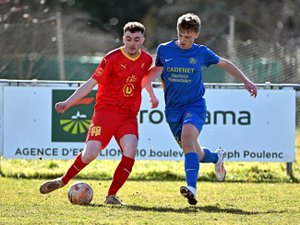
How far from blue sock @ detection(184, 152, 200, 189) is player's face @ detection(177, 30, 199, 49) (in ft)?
3.55

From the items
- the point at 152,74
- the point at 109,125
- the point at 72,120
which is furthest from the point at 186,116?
the point at 72,120

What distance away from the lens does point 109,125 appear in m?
10.8

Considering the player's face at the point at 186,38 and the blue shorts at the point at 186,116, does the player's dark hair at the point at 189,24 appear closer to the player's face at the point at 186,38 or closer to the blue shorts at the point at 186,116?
the player's face at the point at 186,38

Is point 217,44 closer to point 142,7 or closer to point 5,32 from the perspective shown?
point 5,32

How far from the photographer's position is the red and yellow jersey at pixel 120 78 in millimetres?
10789

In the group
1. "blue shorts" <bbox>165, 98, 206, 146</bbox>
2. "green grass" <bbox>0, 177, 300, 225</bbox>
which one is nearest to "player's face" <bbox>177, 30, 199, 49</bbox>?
"blue shorts" <bbox>165, 98, 206, 146</bbox>

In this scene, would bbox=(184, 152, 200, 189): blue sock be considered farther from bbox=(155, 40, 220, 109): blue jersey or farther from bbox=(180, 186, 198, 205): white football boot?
bbox=(155, 40, 220, 109): blue jersey

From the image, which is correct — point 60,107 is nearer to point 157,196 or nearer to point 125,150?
point 125,150

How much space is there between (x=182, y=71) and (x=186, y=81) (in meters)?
0.11

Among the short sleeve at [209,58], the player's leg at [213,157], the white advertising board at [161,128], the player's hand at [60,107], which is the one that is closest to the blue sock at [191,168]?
the player's leg at [213,157]

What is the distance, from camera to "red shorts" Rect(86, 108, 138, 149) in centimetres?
1080

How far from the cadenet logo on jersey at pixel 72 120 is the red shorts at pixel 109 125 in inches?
124

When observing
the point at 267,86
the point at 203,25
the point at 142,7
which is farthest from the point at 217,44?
the point at 142,7

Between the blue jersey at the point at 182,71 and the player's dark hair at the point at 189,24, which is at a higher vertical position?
the player's dark hair at the point at 189,24
